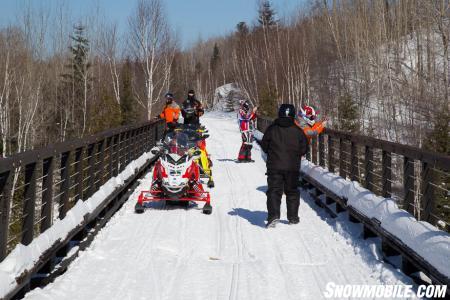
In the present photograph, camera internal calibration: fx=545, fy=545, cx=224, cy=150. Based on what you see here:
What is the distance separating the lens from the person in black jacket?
8.21 metres

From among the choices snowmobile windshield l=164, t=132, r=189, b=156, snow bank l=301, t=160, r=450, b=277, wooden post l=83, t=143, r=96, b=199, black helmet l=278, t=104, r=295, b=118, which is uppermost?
black helmet l=278, t=104, r=295, b=118

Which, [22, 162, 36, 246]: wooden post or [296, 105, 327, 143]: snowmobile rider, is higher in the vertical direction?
[296, 105, 327, 143]: snowmobile rider

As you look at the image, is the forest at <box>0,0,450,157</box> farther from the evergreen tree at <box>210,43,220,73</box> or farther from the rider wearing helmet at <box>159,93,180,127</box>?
the evergreen tree at <box>210,43,220,73</box>

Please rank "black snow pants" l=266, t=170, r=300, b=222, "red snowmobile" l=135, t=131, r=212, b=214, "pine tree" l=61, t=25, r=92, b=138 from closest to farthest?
"black snow pants" l=266, t=170, r=300, b=222 < "red snowmobile" l=135, t=131, r=212, b=214 < "pine tree" l=61, t=25, r=92, b=138

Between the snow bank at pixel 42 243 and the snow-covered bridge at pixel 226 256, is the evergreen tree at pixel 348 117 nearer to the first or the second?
the snow-covered bridge at pixel 226 256

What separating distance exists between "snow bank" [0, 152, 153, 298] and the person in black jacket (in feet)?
8.87

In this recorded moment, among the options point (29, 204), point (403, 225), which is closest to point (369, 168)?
point (403, 225)

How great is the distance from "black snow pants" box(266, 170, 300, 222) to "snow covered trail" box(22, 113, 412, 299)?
0.25 m

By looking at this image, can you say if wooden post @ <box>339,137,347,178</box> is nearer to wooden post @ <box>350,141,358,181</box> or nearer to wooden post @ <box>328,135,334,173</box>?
wooden post @ <box>350,141,358,181</box>

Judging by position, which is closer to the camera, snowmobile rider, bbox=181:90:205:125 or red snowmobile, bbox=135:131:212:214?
red snowmobile, bbox=135:131:212:214

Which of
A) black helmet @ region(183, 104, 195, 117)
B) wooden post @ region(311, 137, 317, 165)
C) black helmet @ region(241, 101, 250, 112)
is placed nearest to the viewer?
wooden post @ region(311, 137, 317, 165)

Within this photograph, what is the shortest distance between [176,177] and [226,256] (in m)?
3.18

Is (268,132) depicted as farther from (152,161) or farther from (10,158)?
(152,161)

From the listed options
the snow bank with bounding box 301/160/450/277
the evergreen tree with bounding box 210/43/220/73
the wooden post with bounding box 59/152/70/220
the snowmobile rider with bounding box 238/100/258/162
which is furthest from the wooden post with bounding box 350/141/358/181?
the evergreen tree with bounding box 210/43/220/73
